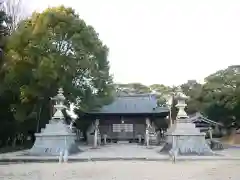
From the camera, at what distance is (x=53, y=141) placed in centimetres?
1959

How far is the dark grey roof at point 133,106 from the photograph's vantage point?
34.6 metres

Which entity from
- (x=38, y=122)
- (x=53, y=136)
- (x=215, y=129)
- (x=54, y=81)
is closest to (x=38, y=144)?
(x=53, y=136)

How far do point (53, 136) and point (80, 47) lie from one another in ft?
23.1

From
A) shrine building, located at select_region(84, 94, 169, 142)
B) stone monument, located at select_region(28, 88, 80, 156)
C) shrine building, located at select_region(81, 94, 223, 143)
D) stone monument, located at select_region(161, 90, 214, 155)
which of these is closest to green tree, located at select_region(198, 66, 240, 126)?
shrine building, located at select_region(81, 94, 223, 143)

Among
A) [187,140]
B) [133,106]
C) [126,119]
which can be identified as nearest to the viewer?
[187,140]

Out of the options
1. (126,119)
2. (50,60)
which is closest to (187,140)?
(50,60)

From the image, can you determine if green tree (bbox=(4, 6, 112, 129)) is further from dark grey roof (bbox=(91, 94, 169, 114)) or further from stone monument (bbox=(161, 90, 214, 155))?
dark grey roof (bbox=(91, 94, 169, 114))

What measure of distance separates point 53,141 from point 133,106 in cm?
1767

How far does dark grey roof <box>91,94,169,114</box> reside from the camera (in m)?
34.6

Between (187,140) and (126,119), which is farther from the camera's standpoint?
(126,119)

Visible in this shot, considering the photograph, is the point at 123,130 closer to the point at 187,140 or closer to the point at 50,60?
the point at 50,60

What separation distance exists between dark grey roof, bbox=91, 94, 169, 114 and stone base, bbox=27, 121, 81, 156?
45.6ft

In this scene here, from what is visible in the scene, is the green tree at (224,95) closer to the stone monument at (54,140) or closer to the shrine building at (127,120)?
the shrine building at (127,120)

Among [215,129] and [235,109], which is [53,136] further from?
[215,129]
